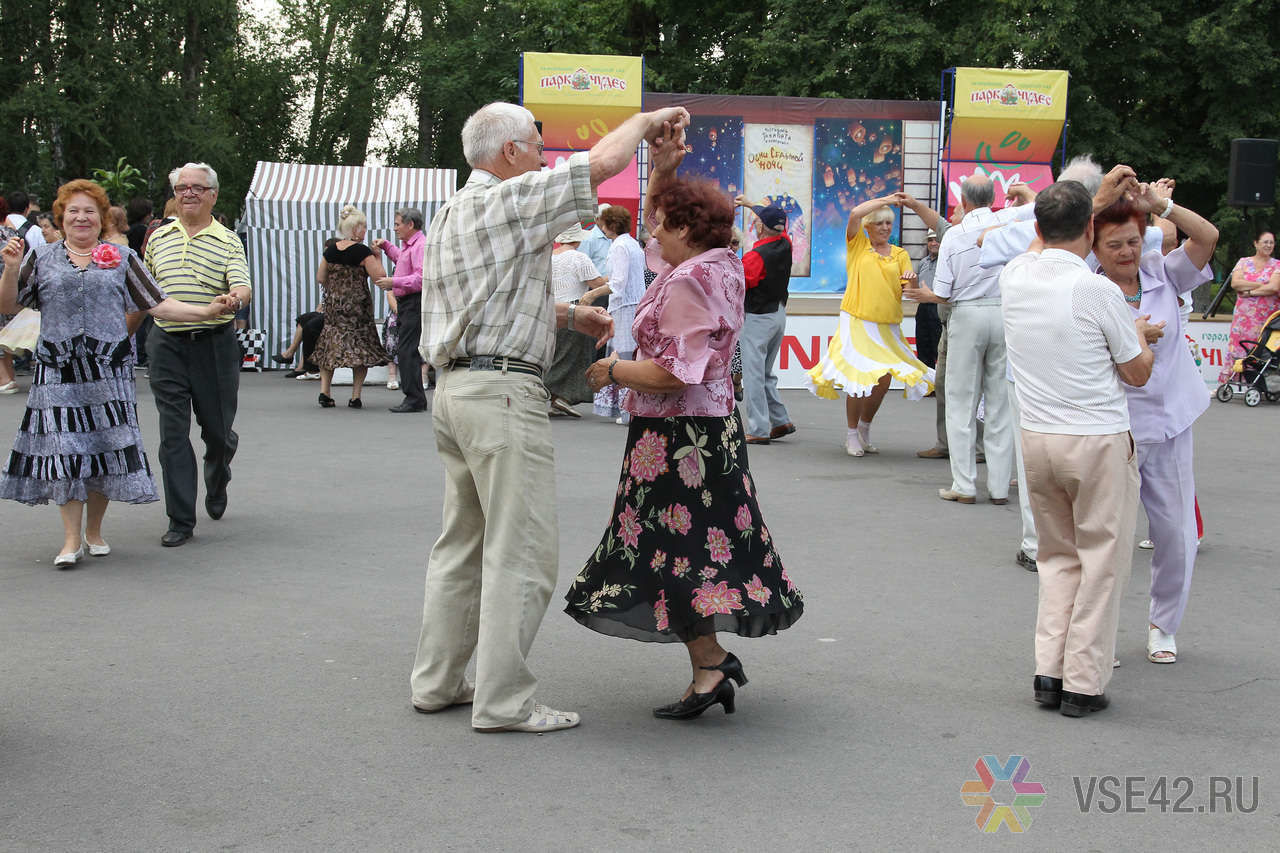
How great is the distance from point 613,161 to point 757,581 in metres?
1.40

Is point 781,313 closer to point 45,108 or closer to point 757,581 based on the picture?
point 757,581

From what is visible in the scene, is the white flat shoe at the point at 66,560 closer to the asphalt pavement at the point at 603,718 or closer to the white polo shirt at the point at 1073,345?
the asphalt pavement at the point at 603,718

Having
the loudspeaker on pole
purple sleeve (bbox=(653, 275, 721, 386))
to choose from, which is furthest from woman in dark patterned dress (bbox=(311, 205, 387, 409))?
the loudspeaker on pole

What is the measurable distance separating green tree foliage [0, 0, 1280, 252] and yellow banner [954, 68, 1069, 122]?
624 cm

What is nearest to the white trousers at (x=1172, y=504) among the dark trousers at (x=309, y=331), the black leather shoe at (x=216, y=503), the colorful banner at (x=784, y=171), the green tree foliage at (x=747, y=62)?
the black leather shoe at (x=216, y=503)

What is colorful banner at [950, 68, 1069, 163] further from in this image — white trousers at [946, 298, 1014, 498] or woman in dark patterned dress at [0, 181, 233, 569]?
woman in dark patterned dress at [0, 181, 233, 569]

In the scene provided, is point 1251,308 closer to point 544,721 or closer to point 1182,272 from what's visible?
point 1182,272

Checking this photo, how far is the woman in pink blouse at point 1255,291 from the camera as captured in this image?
17.2m

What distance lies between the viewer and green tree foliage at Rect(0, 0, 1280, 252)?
27547mm

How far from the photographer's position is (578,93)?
21.7 m

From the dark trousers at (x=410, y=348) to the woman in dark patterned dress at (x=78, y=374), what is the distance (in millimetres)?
7016

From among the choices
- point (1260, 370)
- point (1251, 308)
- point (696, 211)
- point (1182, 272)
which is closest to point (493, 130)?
point (696, 211)

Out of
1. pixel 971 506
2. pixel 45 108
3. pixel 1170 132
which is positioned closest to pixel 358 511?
pixel 971 506

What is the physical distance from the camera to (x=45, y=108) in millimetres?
26234
